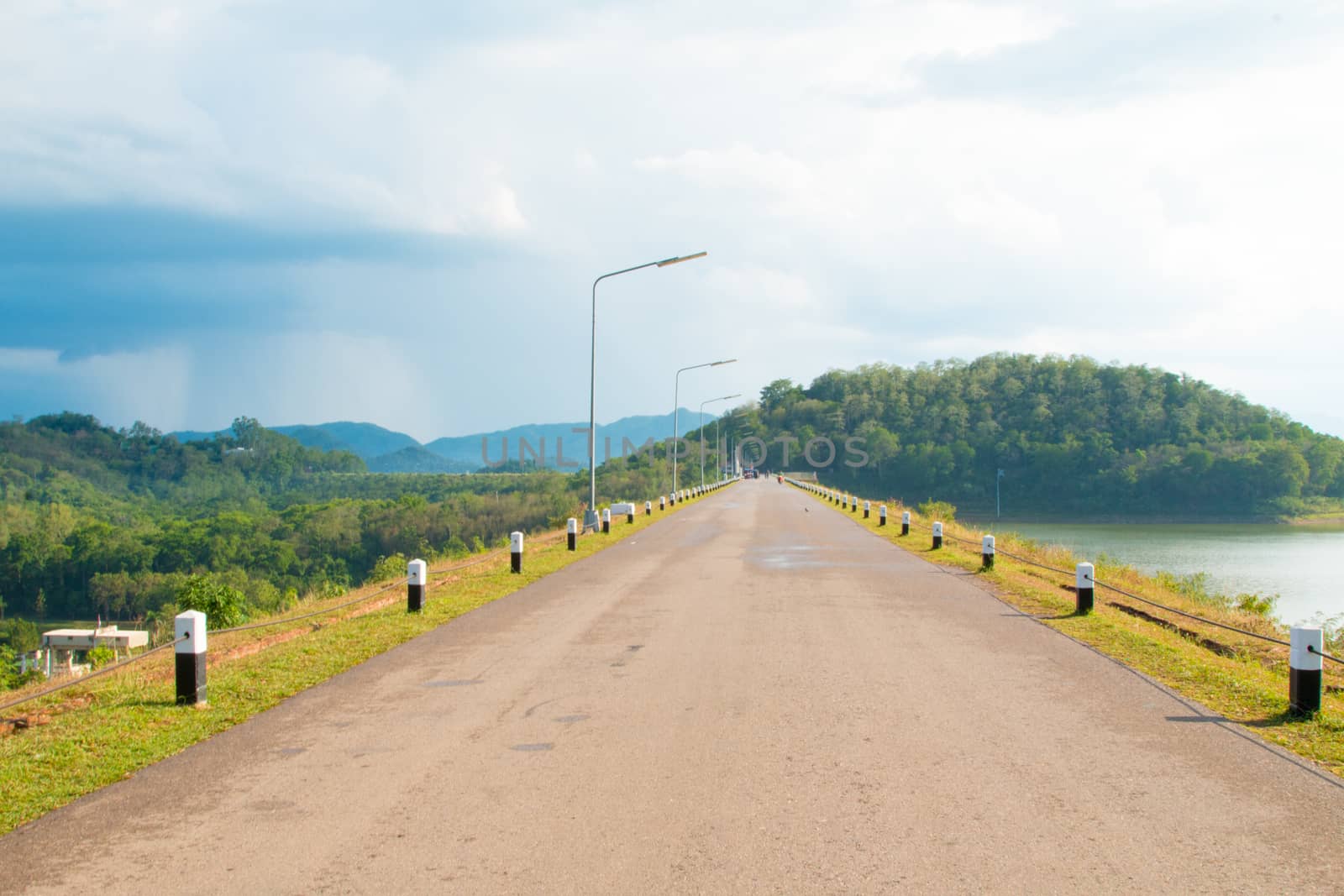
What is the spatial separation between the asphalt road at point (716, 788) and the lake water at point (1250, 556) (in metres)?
21.5

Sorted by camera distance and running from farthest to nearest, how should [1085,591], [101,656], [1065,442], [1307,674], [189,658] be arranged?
[1065,442] → [101,656] → [1085,591] → [189,658] → [1307,674]

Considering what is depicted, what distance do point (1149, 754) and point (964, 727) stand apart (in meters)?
1.16

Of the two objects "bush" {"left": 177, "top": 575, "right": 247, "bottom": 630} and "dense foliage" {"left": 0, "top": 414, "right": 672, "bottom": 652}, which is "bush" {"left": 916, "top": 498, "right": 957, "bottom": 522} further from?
"bush" {"left": 177, "top": 575, "right": 247, "bottom": 630}

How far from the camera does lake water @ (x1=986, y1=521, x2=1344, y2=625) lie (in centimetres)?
3278

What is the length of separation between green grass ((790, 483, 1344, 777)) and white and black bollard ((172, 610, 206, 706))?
7.91m

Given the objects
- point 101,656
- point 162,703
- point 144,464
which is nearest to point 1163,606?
point 162,703

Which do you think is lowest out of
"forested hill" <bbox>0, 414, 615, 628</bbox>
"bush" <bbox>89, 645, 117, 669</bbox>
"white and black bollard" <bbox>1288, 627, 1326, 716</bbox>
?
"forested hill" <bbox>0, 414, 615, 628</bbox>

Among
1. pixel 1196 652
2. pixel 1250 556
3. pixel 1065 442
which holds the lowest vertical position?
pixel 1250 556

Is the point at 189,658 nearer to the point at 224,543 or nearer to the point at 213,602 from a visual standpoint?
the point at 213,602

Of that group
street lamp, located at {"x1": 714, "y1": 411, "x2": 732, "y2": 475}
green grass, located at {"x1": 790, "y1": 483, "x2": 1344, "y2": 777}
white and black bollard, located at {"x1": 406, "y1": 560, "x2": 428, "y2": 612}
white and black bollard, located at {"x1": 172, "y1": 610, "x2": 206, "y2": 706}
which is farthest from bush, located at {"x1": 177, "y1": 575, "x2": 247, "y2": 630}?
street lamp, located at {"x1": 714, "y1": 411, "x2": 732, "y2": 475}

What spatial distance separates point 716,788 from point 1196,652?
23.7 ft

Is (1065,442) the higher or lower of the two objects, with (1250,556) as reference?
higher

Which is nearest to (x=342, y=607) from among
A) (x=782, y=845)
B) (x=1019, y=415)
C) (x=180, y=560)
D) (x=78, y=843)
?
(x=78, y=843)

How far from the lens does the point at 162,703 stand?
7816mm
